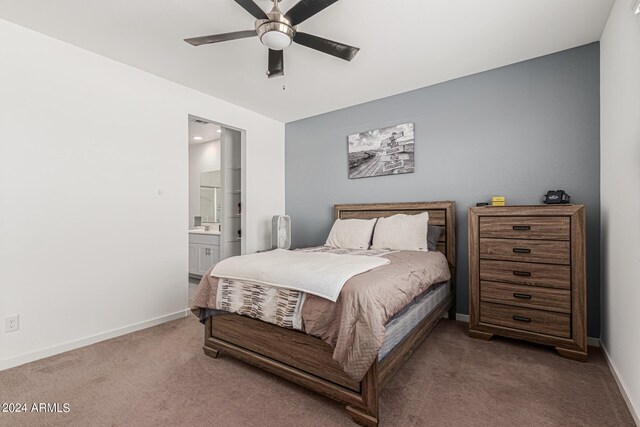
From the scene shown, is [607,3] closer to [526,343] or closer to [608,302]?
[608,302]

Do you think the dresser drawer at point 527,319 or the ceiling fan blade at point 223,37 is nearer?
→ the ceiling fan blade at point 223,37

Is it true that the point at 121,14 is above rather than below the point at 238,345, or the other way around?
above

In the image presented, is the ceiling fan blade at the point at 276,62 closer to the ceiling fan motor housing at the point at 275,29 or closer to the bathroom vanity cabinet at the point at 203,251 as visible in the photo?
the ceiling fan motor housing at the point at 275,29

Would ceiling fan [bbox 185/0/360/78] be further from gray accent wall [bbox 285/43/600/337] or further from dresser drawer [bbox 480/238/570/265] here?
dresser drawer [bbox 480/238/570/265]

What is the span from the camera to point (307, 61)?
2.84 metres

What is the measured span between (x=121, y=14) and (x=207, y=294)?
2151 millimetres

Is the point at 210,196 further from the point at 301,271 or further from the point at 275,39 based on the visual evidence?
the point at 301,271

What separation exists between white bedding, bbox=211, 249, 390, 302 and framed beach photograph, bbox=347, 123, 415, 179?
1.81m

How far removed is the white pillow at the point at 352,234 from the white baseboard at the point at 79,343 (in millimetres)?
1920

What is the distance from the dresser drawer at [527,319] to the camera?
2.29 meters

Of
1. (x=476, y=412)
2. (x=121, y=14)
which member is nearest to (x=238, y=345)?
(x=476, y=412)

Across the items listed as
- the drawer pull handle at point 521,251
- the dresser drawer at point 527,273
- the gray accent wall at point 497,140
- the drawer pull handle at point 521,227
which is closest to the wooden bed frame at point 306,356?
the dresser drawer at point 527,273

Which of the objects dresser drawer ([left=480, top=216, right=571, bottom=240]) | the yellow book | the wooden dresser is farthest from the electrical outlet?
the yellow book

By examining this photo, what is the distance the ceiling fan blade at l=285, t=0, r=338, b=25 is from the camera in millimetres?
1728
